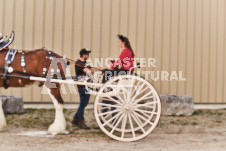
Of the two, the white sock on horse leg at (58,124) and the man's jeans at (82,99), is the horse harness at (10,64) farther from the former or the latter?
the man's jeans at (82,99)

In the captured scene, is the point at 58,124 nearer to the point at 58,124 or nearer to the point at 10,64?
the point at 58,124

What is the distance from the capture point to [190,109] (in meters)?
8.38

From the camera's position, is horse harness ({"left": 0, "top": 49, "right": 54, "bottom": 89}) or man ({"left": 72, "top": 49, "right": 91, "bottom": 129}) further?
man ({"left": 72, "top": 49, "right": 91, "bottom": 129})

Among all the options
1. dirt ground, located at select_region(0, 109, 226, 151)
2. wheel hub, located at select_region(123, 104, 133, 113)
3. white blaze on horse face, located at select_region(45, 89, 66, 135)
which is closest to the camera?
dirt ground, located at select_region(0, 109, 226, 151)

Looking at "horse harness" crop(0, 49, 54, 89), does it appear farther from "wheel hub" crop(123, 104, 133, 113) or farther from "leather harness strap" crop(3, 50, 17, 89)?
"wheel hub" crop(123, 104, 133, 113)

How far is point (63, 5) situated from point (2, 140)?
13.7 feet

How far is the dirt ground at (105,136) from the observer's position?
5098mm

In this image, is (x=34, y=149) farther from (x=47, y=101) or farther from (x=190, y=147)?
(x=47, y=101)

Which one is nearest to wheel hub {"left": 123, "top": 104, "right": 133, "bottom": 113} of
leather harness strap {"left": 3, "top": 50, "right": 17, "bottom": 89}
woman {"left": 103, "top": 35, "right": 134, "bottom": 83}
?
woman {"left": 103, "top": 35, "right": 134, "bottom": 83}

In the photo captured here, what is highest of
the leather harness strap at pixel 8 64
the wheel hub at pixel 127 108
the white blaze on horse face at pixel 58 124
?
the leather harness strap at pixel 8 64

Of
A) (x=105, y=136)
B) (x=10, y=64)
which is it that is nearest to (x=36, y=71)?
(x=10, y=64)

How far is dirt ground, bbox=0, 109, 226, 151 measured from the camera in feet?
16.7

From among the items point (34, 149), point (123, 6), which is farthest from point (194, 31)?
point (34, 149)

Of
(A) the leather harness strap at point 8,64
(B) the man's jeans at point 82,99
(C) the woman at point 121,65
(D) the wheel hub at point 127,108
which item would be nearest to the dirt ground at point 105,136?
(B) the man's jeans at point 82,99
